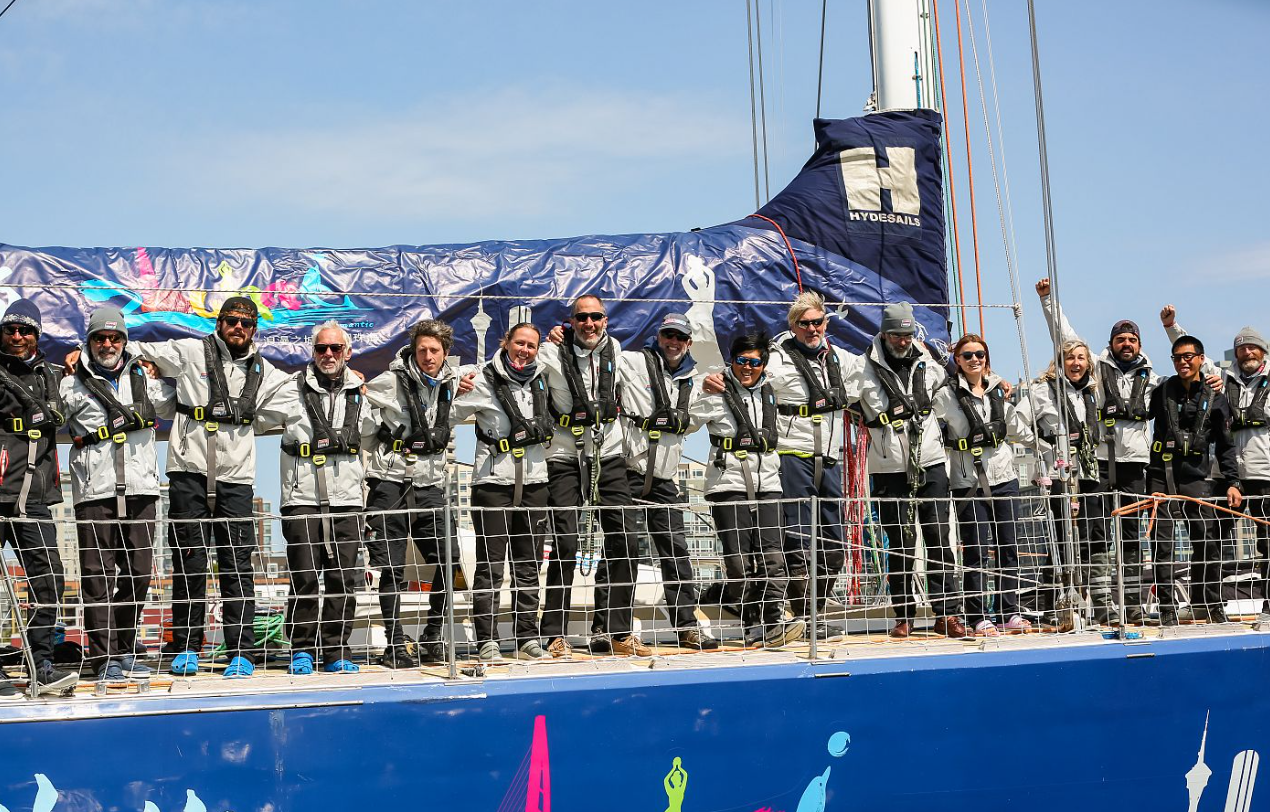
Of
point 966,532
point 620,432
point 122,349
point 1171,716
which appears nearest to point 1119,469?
point 966,532

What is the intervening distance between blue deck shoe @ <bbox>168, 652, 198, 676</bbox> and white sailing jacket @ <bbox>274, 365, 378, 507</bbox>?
811mm

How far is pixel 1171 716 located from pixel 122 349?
202 inches

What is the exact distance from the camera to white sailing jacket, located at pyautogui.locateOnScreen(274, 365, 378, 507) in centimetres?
601

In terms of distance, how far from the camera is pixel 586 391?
20.5 feet

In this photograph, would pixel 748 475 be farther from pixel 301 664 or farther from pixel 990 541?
pixel 301 664

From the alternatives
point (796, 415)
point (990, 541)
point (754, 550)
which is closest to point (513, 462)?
point (754, 550)

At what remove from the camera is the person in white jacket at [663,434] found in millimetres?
6410

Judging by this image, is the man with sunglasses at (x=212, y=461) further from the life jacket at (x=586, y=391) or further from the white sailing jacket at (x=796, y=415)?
the white sailing jacket at (x=796, y=415)

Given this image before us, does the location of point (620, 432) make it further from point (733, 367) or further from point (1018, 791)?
point (1018, 791)

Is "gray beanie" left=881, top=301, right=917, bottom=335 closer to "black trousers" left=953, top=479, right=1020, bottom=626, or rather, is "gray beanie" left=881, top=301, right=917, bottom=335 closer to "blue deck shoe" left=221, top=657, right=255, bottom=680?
"black trousers" left=953, top=479, right=1020, bottom=626

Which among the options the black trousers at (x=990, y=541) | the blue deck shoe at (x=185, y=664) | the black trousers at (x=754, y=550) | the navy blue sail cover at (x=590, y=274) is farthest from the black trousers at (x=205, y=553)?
the black trousers at (x=990, y=541)

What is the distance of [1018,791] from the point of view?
575cm

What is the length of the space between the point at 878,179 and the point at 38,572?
225 inches

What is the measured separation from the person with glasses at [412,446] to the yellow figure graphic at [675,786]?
1.41 metres
